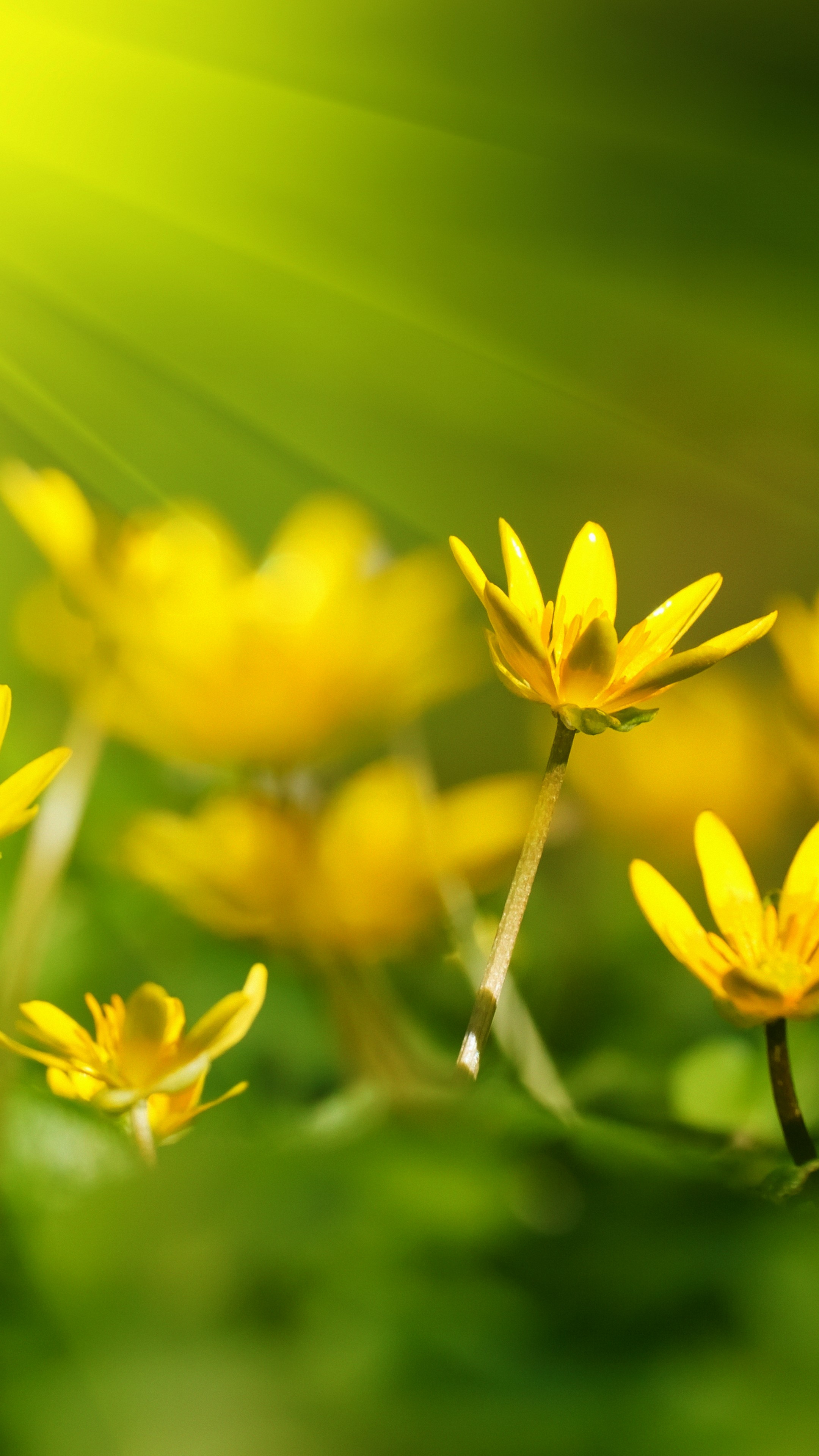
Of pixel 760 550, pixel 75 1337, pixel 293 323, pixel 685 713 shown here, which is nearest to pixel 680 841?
pixel 685 713

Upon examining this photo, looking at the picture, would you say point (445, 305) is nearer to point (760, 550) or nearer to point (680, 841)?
point (760, 550)

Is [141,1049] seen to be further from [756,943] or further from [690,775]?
[690,775]

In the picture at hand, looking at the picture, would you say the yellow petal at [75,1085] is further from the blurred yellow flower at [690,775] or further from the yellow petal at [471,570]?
the blurred yellow flower at [690,775]

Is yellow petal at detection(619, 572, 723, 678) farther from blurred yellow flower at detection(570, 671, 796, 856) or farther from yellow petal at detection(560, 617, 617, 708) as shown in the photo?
blurred yellow flower at detection(570, 671, 796, 856)

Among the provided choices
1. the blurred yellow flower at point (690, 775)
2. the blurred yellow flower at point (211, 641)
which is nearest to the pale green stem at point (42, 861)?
the blurred yellow flower at point (211, 641)

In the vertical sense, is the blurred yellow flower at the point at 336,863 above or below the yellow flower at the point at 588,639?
below

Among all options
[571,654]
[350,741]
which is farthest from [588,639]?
[350,741]

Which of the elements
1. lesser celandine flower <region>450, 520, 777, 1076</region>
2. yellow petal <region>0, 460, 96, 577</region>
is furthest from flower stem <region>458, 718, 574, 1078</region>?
yellow petal <region>0, 460, 96, 577</region>

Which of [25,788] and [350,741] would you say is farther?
[350,741]
